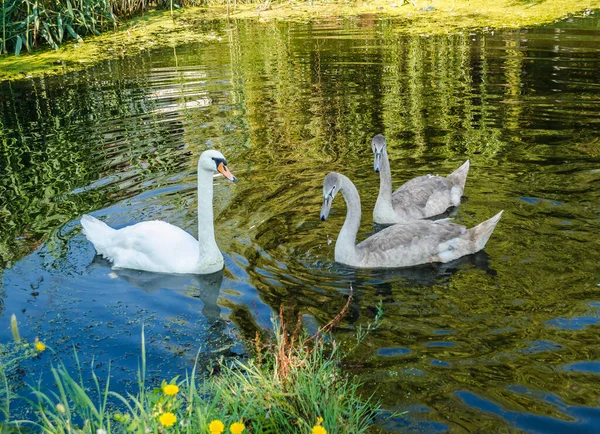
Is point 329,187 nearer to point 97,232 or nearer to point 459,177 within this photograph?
point 459,177

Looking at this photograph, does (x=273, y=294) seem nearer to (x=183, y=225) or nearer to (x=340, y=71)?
(x=183, y=225)

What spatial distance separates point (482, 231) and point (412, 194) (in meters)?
1.36

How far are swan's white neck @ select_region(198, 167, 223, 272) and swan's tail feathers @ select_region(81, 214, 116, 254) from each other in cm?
104

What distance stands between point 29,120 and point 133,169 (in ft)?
12.0

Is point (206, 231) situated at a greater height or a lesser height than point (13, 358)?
greater

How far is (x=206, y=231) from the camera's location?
20.9ft

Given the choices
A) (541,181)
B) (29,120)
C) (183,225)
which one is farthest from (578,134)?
(29,120)

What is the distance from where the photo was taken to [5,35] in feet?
53.0

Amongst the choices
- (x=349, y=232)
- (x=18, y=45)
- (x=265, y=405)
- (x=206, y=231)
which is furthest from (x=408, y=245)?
(x=18, y=45)

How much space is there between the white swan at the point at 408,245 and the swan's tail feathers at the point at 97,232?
2.15m

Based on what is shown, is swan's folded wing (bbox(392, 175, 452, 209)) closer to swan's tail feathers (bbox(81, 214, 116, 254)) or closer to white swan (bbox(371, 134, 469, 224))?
white swan (bbox(371, 134, 469, 224))

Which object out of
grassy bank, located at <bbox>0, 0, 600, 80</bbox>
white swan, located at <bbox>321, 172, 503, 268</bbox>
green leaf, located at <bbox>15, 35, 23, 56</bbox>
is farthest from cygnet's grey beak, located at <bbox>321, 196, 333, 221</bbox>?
green leaf, located at <bbox>15, 35, 23, 56</bbox>

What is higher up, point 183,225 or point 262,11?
point 262,11

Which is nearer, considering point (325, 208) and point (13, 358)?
point (13, 358)
